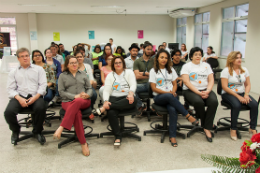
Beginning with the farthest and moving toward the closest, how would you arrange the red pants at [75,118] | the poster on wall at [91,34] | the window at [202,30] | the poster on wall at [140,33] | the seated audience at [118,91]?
1. the poster on wall at [140,33]
2. the poster on wall at [91,34]
3. the window at [202,30]
4. the seated audience at [118,91]
5. the red pants at [75,118]

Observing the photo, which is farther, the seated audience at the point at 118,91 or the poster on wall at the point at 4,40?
the poster on wall at the point at 4,40

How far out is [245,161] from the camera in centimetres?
80

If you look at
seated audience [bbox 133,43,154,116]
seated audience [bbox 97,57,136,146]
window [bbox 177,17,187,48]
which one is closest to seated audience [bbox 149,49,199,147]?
seated audience [bbox 97,57,136,146]

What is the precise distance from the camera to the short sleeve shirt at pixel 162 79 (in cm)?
308

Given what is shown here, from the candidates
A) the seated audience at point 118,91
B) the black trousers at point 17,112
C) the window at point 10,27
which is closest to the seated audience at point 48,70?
the black trousers at point 17,112

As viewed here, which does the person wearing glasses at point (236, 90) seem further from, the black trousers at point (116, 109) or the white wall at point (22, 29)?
the white wall at point (22, 29)

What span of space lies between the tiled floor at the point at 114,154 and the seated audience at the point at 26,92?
249 millimetres

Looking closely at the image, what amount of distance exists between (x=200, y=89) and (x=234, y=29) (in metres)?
5.09

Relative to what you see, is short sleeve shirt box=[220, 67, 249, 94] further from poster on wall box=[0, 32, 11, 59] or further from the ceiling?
poster on wall box=[0, 32, 11, 59]

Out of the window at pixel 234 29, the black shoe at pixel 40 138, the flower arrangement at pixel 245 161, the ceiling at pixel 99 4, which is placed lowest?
the black shoe at pixel 40 138

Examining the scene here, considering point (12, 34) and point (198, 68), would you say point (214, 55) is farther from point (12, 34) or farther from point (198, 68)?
point (12, 34)

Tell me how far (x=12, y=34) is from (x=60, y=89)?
1023 centimetres

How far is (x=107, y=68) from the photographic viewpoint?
421cm

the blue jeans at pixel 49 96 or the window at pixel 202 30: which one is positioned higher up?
the window at pixel 202 30
